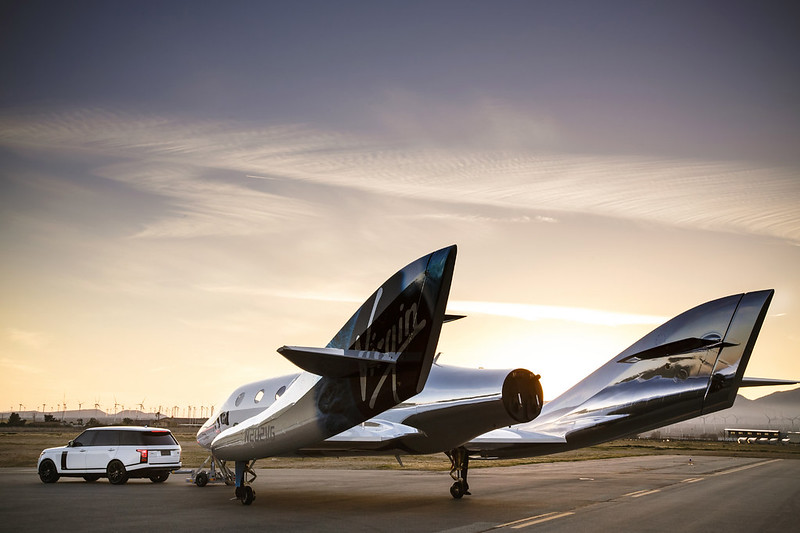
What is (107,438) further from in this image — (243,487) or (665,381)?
(665,381)

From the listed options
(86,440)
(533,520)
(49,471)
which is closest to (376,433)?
(533,520)

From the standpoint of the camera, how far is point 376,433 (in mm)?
15578

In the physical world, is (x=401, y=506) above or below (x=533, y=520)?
below

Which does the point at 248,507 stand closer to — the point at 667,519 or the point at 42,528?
the point at 42,528

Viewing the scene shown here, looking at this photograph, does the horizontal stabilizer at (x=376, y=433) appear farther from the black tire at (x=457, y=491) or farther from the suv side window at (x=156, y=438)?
the suv side window at (x=156, y=438)

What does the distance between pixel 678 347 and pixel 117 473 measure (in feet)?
58.3

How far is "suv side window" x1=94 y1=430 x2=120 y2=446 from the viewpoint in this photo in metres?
23.1

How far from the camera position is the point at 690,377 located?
14.1m

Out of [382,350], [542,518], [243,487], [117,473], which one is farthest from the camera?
[117,473]

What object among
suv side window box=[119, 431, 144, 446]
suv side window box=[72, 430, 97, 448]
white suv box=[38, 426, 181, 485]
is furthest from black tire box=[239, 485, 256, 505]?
suv side window box=[72, 430, 97, 448]

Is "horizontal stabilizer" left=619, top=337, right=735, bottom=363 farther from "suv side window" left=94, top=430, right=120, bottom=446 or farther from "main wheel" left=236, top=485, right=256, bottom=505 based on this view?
"suv side window" left=94, top=430, right=120, bottom=446

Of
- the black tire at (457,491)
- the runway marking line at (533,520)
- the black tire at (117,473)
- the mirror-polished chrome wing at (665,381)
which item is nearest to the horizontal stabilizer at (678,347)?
the mirror-polished chrome wing at (665,381)

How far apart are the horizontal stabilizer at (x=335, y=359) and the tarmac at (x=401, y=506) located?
2719 mm

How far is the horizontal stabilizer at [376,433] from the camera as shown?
1537 centimetres
